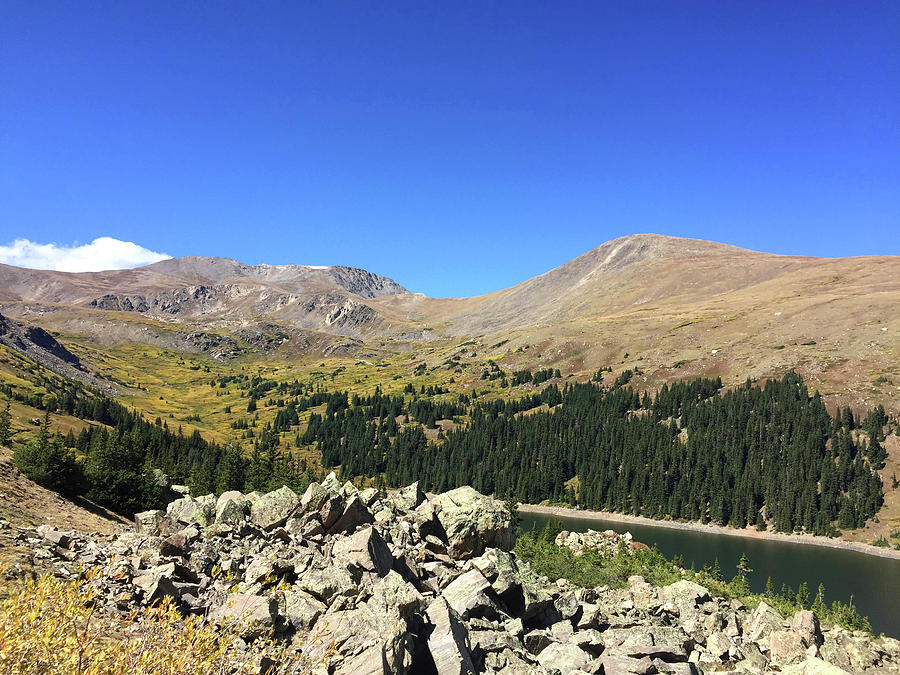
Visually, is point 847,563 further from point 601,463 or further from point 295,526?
point 295,526

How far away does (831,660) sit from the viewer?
1463 inches

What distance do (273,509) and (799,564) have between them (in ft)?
371

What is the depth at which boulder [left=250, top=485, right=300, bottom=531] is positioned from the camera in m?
33.0

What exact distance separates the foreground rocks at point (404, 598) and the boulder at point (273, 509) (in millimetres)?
89

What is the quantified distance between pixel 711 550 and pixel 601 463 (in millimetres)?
52419

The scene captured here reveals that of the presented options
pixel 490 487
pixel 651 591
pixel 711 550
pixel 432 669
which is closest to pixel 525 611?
pixel 432 669

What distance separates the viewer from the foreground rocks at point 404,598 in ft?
63.0

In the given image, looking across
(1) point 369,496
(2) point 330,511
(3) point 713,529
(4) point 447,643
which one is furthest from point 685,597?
(3) point 713,529

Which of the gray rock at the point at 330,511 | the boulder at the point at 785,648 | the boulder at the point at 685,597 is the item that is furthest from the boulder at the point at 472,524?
the boulder at the point at 785,648

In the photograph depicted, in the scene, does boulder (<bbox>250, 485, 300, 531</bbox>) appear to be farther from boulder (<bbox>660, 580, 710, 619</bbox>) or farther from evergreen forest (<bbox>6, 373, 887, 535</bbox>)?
evergreen forest (<bbox>6, 373, 887, 535</bbox>)

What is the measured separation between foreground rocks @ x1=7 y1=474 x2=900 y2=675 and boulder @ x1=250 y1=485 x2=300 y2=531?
89mm

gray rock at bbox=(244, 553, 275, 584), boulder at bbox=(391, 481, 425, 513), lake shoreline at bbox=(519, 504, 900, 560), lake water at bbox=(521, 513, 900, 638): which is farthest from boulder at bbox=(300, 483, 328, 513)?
lake shoreline at bbox=(519, 504, 900, 560)

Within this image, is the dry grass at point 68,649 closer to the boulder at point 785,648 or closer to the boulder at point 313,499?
the boulder at point 313,499

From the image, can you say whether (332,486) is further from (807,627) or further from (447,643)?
(807,627)
